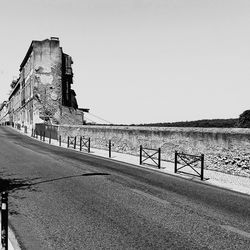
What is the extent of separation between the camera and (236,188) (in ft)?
35.3

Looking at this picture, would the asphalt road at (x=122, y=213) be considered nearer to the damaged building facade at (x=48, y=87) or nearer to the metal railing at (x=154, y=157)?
the metal railing at (x=154, y=157)

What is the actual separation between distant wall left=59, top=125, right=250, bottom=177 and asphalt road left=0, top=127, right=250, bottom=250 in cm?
309

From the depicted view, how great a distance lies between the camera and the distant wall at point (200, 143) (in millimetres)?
13180

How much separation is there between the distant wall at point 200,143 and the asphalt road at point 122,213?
309 centimetres

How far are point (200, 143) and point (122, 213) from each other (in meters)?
9.11

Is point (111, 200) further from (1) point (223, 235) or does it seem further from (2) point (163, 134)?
(2) point (163, 134)

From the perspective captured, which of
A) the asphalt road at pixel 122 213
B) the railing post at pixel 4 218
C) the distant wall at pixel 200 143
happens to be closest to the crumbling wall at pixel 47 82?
the distant wall at pixel 200 143

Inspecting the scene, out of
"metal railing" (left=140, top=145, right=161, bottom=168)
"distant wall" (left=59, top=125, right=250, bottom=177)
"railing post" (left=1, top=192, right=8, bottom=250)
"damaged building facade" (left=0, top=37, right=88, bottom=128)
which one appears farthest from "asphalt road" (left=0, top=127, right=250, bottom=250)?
"damaged building facade" (left=0, top=37, right=88, bottom=128)

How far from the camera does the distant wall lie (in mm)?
13180

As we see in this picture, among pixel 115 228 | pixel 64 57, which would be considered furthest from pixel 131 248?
pixel 64 57

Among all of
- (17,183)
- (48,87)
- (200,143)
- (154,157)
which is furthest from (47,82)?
(17,183)

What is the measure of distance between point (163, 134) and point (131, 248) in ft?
43.1

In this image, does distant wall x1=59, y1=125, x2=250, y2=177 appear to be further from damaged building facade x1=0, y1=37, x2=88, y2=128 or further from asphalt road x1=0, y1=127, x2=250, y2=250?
damaged building facade x1=0, y1=37, x2=88, y2=128

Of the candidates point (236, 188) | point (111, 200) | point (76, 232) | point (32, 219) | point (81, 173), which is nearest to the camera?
point (76, 232)
